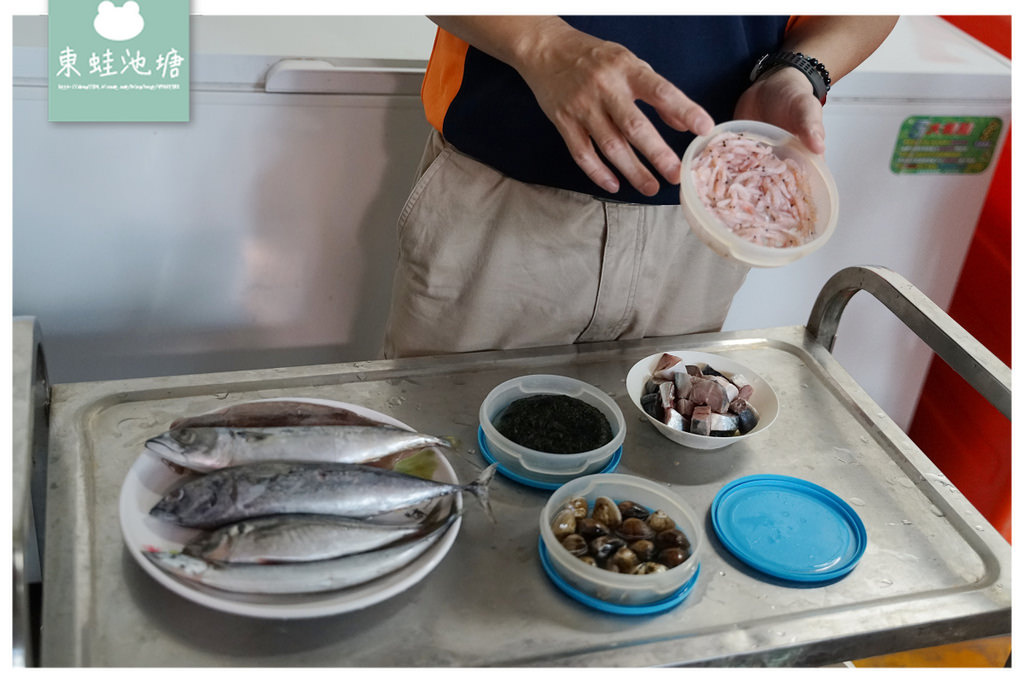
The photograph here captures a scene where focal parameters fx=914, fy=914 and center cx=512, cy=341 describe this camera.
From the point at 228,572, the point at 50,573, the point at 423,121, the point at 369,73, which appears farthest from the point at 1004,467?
the point at 50,573

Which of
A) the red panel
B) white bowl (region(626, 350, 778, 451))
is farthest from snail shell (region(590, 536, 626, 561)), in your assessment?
the red panel

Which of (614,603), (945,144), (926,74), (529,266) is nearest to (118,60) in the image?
(529,266)

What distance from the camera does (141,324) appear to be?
5.97 feet

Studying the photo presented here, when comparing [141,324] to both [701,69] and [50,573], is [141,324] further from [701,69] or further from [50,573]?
[701,69]

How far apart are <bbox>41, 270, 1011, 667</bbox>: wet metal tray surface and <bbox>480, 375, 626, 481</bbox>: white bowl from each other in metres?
0.03

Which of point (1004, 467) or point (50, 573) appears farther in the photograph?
point (1004, 467)

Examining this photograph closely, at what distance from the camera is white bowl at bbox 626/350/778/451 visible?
118 centimetres

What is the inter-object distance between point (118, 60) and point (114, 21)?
0.06m

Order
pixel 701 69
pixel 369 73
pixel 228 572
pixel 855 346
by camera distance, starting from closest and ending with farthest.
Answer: pixel 228 572 < pixel 701 69 < pixel 369 73 < pixel 855 346

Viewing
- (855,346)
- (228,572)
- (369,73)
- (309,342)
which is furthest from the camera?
(855,346)

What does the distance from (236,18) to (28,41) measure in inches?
13.8

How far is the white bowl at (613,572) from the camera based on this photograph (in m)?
0.94

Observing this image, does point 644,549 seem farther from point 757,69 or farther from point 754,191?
point 757,69

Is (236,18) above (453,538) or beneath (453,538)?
above
